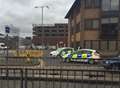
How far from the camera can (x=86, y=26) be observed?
48.7 meters

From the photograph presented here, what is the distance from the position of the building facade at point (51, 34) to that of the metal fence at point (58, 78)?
101 m

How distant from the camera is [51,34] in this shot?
12306cm

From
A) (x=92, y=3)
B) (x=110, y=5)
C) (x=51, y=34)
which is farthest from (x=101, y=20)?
(x=51, y=34)

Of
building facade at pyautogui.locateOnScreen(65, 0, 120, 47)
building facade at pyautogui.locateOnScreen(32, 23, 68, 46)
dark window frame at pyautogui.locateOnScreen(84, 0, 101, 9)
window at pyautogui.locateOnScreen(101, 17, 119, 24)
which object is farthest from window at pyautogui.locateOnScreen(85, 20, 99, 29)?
building facade at pyautogui.locateOnScreen(32, 23, 68, 46)

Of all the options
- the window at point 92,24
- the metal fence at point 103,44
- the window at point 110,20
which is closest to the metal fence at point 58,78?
the metal fence at point 103,44

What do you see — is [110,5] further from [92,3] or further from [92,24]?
[92,24]

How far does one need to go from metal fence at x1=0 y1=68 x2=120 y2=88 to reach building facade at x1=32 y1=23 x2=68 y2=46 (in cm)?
10072

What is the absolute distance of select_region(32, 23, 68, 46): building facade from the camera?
370ft

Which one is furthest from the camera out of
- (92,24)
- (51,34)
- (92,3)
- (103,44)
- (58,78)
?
(51,34)

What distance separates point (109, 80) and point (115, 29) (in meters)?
38.4

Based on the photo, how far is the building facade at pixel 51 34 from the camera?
11288 cm

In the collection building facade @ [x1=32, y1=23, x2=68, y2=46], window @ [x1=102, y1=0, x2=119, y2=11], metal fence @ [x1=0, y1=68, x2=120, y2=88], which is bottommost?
metal fence @ [x1=0, y1=68, x2=120, y2=88]

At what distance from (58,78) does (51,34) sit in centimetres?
11403

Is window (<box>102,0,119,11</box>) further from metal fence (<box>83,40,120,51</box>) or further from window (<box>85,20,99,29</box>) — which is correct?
metal fence (<box>83,40,120,51</box>)
